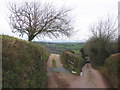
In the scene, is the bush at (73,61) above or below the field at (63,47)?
below

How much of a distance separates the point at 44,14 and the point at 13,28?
14.9 ft

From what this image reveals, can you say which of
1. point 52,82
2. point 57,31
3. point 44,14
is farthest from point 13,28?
point 52,82

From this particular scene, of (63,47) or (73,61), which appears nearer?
(73,61)

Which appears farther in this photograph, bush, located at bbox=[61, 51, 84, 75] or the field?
the field

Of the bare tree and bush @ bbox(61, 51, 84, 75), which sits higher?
the bare tree

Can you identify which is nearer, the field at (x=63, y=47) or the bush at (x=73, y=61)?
the bush at (x=73, y=61)

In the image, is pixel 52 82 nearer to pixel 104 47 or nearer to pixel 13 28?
pixel 13 28

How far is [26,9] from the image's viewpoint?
731 inches

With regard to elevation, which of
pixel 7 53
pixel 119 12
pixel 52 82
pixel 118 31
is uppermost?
pixel 119 12

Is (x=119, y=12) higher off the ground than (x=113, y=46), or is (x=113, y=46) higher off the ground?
(x=119, y=12)

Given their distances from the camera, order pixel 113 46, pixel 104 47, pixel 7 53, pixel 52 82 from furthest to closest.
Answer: pixel 104 47, pixel 113 46, pixel 52 82, pixel 7 53

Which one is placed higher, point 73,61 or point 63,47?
point 63,47

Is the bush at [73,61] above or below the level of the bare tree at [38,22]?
below

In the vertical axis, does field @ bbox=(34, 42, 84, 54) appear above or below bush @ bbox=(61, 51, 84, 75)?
above
